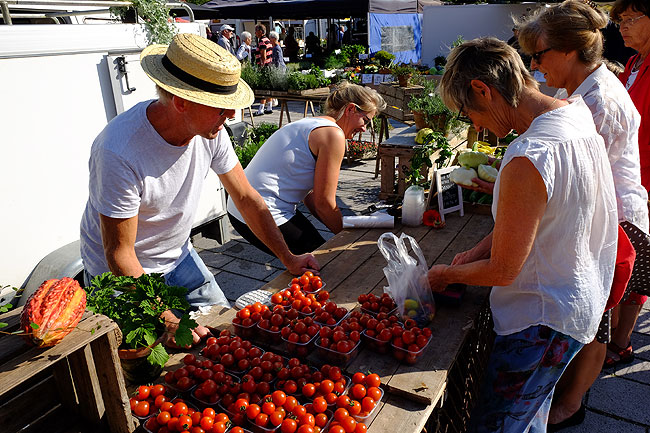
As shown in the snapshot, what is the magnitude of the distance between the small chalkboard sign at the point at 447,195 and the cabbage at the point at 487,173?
0.17 metres

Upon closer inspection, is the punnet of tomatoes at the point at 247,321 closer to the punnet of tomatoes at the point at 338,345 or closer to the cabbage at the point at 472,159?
the punnet of tomatoes at the point at 338,345

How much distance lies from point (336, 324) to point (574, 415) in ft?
5.69

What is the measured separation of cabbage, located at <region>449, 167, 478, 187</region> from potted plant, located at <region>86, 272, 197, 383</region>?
2220 millimetres

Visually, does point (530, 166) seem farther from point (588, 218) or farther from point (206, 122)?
point (206, 122)

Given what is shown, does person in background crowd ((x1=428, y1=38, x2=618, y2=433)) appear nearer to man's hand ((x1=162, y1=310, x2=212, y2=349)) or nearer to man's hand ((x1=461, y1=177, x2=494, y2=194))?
man's hand ((x1=162, y1=310, x2=212, y2=349))

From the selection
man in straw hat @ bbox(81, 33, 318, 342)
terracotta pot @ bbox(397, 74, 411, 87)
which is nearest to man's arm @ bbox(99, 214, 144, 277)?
man in straw hat @ bbox(81, 33, 318, 342)

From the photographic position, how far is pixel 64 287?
49.8 inches

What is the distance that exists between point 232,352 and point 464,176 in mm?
2093

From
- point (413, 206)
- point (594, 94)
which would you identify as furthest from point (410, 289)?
point (594, 94)

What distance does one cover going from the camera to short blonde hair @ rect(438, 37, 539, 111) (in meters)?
1.74

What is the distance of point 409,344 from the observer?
6.02 ft

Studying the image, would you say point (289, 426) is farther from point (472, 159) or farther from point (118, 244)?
point (472, 159)

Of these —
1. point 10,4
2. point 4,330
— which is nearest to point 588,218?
point 4,330

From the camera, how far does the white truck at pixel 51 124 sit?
9.32ft
